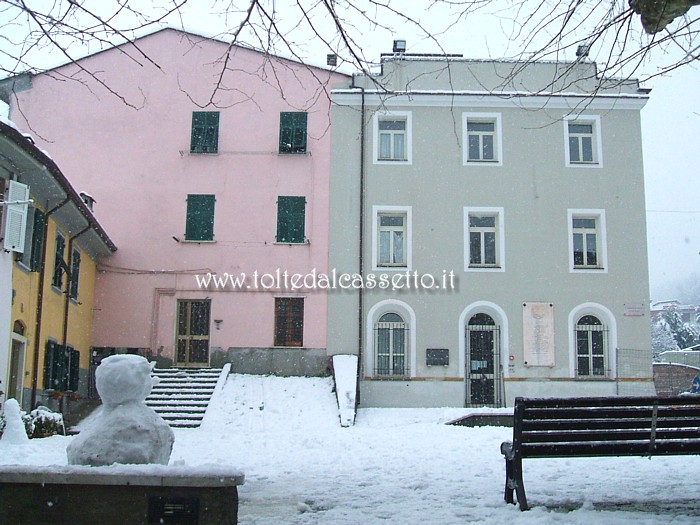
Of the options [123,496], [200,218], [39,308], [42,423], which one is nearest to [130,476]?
[123,496]

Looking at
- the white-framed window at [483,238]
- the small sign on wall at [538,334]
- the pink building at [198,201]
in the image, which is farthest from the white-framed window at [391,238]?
the small sign on wall at [538,334]

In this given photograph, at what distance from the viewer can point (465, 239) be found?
22.2 meters

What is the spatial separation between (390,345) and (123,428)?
16.3 metres

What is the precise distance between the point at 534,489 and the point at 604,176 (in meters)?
16.7

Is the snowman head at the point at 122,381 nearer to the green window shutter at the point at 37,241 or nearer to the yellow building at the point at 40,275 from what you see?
the yellow building at the point at 40,275

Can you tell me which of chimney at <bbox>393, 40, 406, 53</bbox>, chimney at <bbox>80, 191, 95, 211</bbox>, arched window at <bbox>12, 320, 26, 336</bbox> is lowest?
arched window at <bbox>12, 320, 26, 336</bbox>

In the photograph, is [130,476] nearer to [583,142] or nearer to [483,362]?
[483,362]

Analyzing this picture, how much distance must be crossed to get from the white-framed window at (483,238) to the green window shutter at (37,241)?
10.7 meters

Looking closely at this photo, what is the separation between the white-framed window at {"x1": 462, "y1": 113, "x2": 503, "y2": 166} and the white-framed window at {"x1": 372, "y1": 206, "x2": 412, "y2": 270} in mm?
2398

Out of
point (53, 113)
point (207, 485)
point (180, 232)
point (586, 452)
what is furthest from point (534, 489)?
point (53, 113)

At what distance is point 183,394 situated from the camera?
19594 mm

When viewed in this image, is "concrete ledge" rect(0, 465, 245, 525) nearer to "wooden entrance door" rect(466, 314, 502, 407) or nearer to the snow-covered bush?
the snow-covered bush

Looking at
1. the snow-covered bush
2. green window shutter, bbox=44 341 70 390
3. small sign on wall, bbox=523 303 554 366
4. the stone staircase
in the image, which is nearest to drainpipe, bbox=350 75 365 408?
the stone staircase

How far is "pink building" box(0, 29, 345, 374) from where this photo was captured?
22.1 meters
